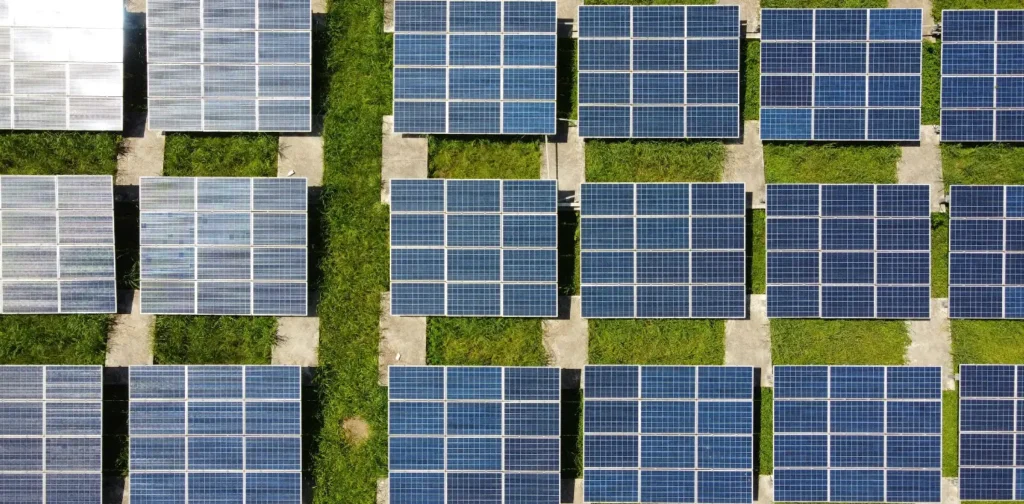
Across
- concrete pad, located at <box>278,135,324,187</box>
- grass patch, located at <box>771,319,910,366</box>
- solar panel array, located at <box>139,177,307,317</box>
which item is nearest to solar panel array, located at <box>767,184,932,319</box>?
grass patch, located at <box>771,319,910,366</box>

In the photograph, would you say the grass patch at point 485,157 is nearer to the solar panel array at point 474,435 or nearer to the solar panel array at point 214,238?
the solar panel array at point 214,238

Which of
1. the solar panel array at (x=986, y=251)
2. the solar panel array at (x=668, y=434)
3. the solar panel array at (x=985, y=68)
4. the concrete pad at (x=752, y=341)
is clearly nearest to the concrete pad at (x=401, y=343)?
the solar panel array at (x=668, y=434)

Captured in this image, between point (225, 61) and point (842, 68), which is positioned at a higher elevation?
point (225, 61)

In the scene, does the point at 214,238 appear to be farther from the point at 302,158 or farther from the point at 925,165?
the point at 925,165

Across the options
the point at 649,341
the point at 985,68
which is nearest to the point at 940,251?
the point at 985,68

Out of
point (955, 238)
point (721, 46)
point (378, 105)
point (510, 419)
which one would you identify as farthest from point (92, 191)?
point (955, 238)

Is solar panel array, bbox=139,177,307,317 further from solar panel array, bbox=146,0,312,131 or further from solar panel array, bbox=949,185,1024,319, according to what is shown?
solar panel array, bbox=949,185,1024,319
